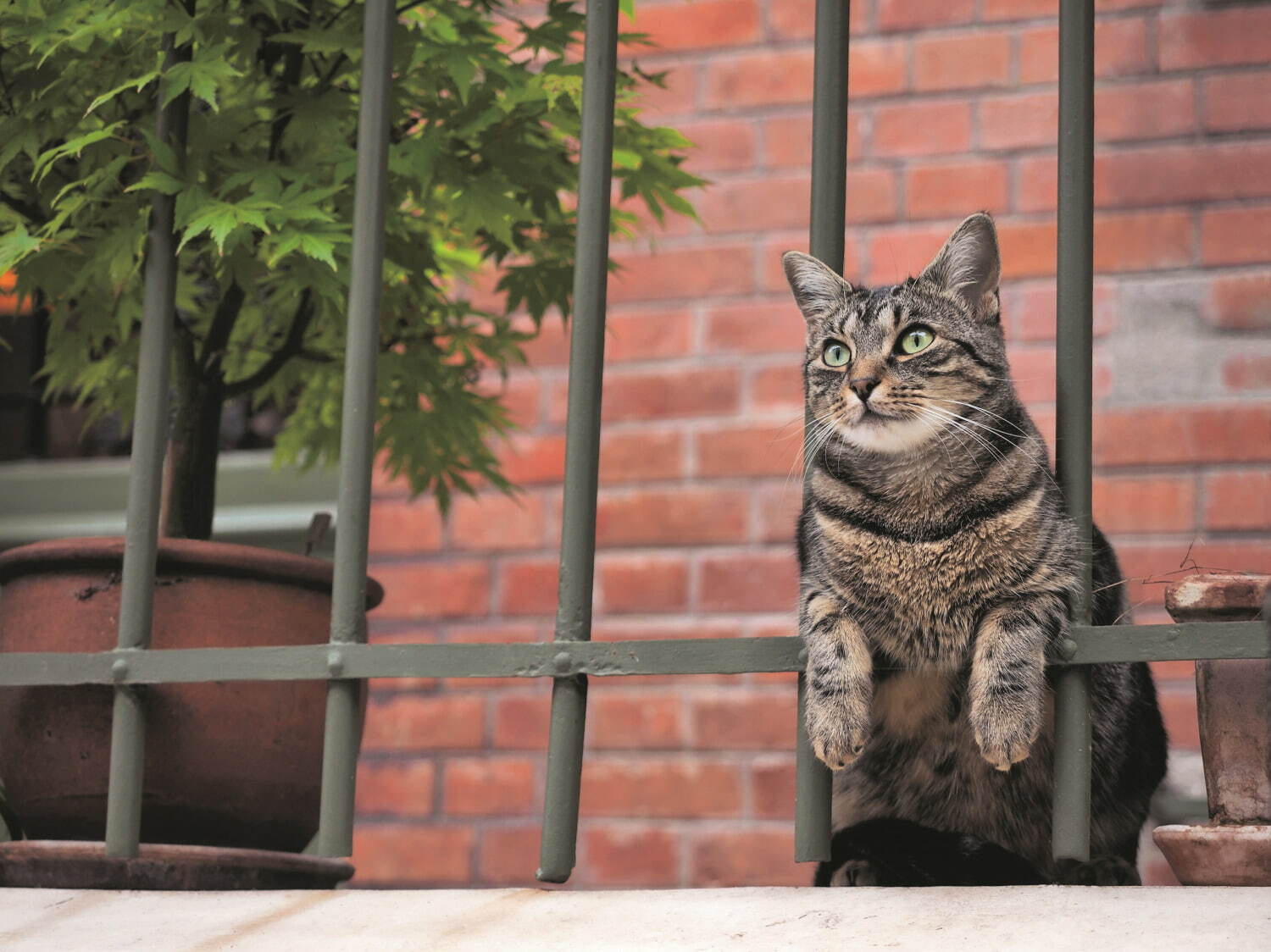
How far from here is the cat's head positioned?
1.63m

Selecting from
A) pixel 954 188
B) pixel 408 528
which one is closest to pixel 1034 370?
pixel 954 188

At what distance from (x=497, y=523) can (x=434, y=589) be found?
20 cm

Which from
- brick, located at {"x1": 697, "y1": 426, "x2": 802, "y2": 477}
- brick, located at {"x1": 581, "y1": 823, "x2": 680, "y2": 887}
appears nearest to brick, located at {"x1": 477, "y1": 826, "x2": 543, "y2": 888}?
brick, located at {"x1": 581, "y1": 823, "x2": 680, "y2": 887}

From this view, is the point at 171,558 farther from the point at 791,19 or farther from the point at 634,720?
the point at 791,19

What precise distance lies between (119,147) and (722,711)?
62.8 inches

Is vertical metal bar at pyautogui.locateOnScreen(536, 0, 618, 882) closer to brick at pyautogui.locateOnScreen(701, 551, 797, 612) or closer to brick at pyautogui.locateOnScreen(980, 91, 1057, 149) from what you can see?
brick at pyautogui.locateOnScreen(701, 551, 797, 612)

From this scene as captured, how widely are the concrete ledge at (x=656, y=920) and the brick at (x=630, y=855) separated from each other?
4.51 feet

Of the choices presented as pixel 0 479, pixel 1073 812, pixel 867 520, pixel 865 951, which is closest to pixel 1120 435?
pixel 867 520

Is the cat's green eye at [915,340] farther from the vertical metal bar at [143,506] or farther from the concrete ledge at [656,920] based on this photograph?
the vertical metal bar at [143,506]

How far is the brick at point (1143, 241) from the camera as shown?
2.78 m

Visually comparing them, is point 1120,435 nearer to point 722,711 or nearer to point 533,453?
point 722,711

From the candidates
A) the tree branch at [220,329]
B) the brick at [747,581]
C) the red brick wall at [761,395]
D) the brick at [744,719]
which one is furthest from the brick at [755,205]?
the tree branch at [220,329]

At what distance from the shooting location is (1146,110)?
2824mm

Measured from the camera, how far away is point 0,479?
3.52m
